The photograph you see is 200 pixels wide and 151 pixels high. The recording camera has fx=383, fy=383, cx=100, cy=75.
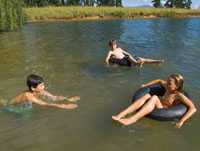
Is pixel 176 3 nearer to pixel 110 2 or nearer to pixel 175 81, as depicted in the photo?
pixel 110 2

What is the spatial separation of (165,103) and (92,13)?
144ft

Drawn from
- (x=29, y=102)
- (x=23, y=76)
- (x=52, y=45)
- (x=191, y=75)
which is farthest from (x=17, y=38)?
(x=29, y=102)

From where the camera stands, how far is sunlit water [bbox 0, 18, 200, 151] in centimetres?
803

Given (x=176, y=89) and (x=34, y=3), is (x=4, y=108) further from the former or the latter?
(x=34, y=3)

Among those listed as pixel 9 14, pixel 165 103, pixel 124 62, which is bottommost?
pixel 165 103

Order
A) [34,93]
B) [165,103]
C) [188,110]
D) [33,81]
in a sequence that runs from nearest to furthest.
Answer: [188,110]
[33,81]
[165,103]
[34,93]

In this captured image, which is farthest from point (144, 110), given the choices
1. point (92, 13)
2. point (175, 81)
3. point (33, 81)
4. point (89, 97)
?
point (92, 13)

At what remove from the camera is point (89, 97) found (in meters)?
Result: 11.0

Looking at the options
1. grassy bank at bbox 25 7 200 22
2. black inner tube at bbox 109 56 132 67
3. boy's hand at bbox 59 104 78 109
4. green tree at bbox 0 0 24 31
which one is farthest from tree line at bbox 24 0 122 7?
A: boy's hand at bbox 59 104 78 109

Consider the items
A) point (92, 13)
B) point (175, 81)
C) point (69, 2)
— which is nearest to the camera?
point (175, 81)

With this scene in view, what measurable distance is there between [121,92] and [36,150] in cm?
439

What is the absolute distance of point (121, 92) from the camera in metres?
11.5

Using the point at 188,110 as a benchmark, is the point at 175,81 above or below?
above

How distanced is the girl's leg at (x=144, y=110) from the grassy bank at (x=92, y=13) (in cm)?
3856
